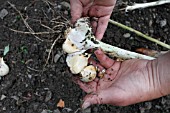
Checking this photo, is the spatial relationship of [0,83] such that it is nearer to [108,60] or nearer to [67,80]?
[67,80]

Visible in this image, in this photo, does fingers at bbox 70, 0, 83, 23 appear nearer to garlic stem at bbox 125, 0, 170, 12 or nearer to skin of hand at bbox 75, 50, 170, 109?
skin of hand at bbox 75, 50, 170, 109

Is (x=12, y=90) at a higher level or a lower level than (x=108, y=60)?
lower

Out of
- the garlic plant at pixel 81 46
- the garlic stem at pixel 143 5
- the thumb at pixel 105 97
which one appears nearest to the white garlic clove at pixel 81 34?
the garlic plant at pixel 81 46

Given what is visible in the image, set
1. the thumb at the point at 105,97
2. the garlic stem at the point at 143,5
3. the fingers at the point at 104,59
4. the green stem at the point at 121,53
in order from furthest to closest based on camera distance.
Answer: the garlic stem at the point at 143,5 → the green stem at the point at 121,53 → the fingers at the point at 104,59 → the thumb at the point at 105,97

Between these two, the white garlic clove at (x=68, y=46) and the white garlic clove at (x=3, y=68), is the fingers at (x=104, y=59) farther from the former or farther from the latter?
the white garlic clove at (x=3, y=68)

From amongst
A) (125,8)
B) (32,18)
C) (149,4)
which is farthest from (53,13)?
(149,4)

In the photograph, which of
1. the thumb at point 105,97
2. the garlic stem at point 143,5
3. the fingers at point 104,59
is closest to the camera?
the thumb at point 105,97

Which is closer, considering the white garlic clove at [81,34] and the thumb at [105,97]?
A: the thumb at [105,97]
